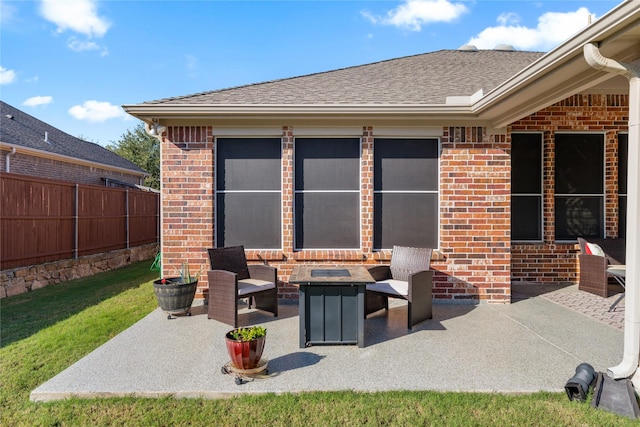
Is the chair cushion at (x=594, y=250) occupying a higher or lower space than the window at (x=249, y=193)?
lower

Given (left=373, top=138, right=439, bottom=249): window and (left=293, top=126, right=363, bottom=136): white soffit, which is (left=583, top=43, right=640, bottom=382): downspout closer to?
(left=373, top=138, right=439, bottom=249): window

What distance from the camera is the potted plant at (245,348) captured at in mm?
3238

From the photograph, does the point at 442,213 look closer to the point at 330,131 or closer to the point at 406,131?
the point at 406,131

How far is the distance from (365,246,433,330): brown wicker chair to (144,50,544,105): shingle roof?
237 centimetres

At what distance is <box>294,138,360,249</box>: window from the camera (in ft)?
19.5

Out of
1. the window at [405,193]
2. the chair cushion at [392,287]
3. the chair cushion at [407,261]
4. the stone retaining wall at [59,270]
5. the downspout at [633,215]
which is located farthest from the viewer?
the stone retaining wall at [59,270]

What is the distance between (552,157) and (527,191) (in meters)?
0.80

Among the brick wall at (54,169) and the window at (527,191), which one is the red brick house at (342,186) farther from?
the brick wall at (54,169)

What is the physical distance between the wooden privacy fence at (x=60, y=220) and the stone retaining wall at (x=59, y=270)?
163mm

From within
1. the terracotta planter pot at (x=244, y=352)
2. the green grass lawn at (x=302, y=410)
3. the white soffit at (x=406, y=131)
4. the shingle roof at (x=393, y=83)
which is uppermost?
the shingle roof at (x=393, y=83)

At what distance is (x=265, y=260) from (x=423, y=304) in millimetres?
2570

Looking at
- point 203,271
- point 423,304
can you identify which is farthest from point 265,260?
point 423,304

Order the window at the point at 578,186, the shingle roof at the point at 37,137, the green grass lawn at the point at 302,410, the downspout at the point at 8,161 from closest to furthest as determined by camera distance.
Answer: the green grass lawn at the point at 302,410 < the window at the point at 578,186 < the downspout at the point at 8,161 < the shingle roof at the point at 37,137

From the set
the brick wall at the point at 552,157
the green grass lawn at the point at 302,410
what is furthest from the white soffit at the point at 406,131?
the green grass lawn at the point at 302,410
